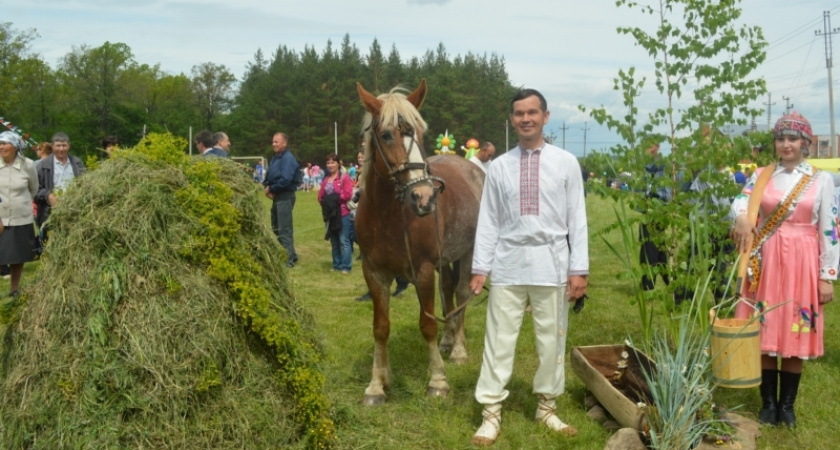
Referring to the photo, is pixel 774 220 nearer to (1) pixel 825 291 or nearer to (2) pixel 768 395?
(1) pixel 825 291

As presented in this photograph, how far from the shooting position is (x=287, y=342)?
3705 mm

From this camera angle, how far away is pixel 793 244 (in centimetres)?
451

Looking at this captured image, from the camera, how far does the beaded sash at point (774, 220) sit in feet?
14.7

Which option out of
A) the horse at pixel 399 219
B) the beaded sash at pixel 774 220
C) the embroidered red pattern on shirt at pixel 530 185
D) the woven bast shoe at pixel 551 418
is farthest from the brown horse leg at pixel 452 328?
the beaded sash at pixel 774 220

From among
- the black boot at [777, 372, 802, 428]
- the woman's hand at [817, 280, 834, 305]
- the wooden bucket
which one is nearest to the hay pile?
the wooden bucket

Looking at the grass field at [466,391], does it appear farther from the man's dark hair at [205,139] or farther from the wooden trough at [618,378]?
the man's dark hair at [205,139]

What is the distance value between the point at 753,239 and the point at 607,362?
142 cm

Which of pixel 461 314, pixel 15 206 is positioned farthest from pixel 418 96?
pixel 15 206

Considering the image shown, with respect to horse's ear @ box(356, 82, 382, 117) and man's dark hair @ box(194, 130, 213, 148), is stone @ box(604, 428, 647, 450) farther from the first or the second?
man's dark hair @ box(194, 130, 213, 148)

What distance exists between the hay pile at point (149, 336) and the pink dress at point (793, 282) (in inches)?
116

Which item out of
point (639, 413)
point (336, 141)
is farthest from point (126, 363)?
point (336, 141)

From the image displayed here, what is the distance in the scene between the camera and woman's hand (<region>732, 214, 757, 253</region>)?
4426 mm

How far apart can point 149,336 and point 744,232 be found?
3.50 m

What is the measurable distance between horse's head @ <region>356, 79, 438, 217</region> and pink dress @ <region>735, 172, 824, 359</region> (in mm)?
2212
